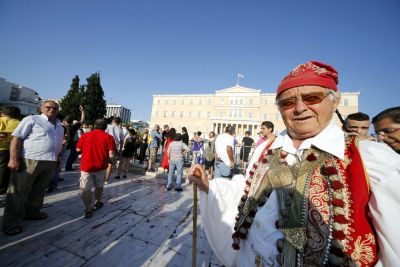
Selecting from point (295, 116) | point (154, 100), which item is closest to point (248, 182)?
point (295, 116)

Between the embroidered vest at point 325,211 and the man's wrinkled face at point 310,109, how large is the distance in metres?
0.14

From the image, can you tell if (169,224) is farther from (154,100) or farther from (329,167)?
(154,100)

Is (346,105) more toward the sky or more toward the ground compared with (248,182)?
more toward the sky

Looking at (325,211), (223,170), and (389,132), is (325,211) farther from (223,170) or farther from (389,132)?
(223,170)

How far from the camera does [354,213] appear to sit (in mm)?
911

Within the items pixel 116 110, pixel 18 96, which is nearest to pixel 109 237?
pixel 18 96

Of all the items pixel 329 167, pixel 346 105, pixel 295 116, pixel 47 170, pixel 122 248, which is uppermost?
pixel 346 105

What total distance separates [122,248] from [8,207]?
2110 mm

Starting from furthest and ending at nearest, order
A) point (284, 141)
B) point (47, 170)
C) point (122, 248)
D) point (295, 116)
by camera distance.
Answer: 1. point (47, 170)
2. point (122, 248)
3. point (284, 141)
4. point (295, 116)

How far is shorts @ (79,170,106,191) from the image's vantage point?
3924mm

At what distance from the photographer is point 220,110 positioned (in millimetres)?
58094

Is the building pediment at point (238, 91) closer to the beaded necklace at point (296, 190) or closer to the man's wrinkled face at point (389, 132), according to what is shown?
the man's wrinkled face at point (389, 132)

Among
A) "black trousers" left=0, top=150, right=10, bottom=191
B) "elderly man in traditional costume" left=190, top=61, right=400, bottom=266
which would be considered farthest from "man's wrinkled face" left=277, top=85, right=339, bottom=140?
"black trousers" left=0, top=150, right=10, bottom=191

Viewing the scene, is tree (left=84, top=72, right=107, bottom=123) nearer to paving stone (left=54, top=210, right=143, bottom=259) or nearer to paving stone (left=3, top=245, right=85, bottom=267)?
paving stone (left=54, top=210, right=143, bottom=259)
